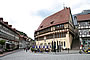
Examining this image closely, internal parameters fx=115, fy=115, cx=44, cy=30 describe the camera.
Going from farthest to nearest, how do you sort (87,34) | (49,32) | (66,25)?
1. (49,32)
2. (66,25)
3. (87,34)

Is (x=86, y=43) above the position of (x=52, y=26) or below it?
below

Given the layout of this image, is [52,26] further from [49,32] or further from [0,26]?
[0,26]

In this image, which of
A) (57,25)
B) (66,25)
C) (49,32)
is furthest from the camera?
(49,32)

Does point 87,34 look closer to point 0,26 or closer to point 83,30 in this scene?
point 83,30

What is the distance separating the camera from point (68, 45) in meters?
40.2

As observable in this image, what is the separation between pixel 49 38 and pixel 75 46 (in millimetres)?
13492

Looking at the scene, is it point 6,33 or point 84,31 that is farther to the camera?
point 6,33

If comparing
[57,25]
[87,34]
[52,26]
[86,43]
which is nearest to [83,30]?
[87,34]

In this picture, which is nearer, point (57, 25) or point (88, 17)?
point (88, 17)

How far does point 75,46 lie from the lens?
3969cm

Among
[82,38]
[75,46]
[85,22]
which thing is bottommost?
[75,46]

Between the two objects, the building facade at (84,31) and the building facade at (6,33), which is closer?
A: the building facade at (84,31)

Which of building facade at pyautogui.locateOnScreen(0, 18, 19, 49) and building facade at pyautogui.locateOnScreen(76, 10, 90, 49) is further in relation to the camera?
building facade at pyautogui.locateOnScreen(0, 18, 19, 49)

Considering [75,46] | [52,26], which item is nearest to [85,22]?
[75,46]
